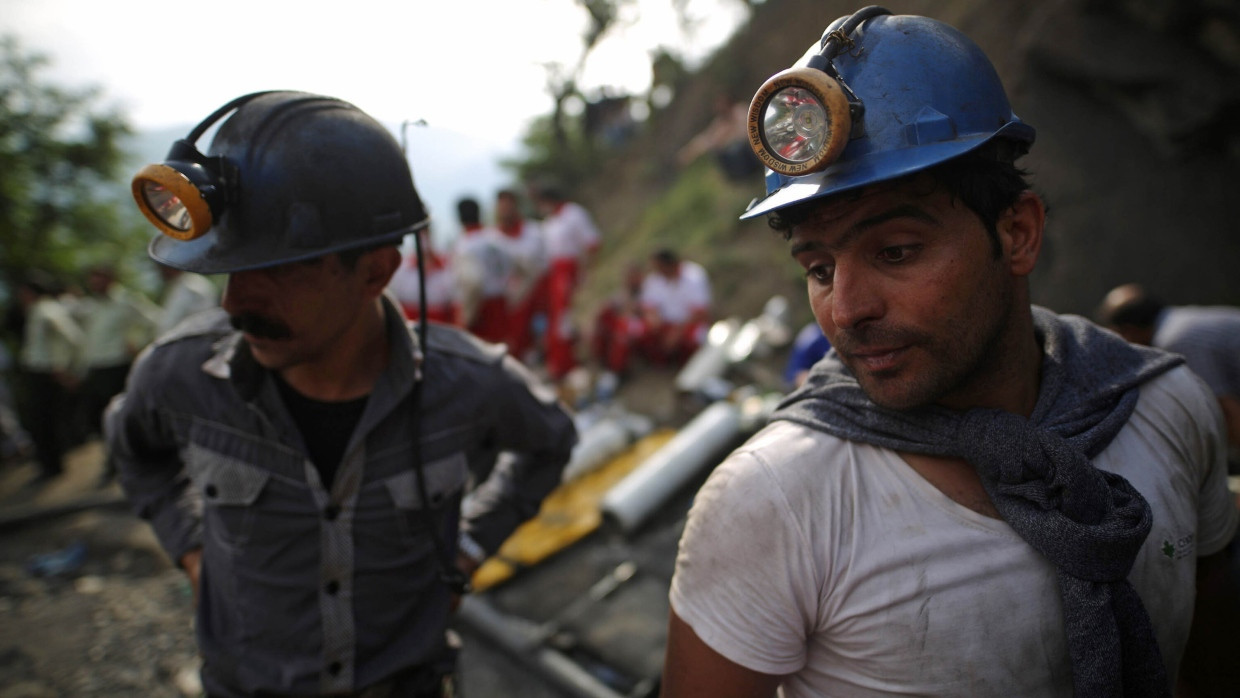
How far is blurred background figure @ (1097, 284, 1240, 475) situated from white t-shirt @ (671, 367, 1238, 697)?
3.35 m

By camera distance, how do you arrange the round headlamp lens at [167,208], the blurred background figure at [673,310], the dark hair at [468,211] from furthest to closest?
the blurred background figure at [673,310] → the dark hair at [468,211] → the round headlamp lens at [167,208]

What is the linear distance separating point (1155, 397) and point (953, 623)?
0.72 metres

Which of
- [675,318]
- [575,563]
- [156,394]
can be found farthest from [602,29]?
[156,394]

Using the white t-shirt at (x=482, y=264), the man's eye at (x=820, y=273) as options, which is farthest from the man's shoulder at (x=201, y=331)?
the white t-shirt at (x=482, y=264)

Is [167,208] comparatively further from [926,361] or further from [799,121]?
[926,361]

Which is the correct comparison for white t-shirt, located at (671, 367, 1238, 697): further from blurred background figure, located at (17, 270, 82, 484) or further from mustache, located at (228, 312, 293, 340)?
blurred background figure, located at (17, 270, 82, 484)

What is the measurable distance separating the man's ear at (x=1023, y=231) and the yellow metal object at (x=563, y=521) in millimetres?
2969

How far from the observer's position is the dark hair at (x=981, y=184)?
119 cm

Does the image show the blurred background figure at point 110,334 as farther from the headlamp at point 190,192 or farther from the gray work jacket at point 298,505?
the headlamp at point 190,192

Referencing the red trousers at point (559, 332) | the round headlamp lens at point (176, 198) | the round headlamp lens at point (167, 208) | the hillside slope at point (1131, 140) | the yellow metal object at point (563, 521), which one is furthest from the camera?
the red trousers at point (559, 332)

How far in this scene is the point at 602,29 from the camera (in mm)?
22188

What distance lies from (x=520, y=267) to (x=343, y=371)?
5.81 m

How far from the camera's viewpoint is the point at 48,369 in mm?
7426

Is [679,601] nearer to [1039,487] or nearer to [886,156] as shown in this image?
[1039,487]
